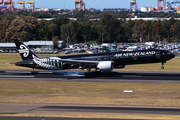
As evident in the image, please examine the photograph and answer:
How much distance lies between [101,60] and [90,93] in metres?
15.6

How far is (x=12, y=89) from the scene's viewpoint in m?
36.3

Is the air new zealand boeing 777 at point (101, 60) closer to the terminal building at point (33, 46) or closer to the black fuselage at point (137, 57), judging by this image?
the black fuselage at point (137, 57)

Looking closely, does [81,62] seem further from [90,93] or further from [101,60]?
[90,93]

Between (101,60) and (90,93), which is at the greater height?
(101,60)

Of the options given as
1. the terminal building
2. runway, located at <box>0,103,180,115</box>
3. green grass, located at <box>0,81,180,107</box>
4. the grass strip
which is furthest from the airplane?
the terminal building

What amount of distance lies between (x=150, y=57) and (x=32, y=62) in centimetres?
2243

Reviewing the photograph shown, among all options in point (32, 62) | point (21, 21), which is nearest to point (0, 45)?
point (21, 21)

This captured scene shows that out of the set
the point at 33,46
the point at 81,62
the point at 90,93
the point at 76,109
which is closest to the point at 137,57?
the point at 81,62

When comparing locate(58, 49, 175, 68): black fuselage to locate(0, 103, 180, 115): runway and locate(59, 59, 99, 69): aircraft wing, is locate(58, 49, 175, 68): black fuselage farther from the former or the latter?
locate(0, 103, 180, 115): runway

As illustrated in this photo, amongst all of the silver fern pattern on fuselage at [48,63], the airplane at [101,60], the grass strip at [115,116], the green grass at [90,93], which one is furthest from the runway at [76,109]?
the silver fern pattern on fuselage at [48,63]

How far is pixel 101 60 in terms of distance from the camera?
4825 centimetres

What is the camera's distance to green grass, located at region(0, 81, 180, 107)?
93.8ft

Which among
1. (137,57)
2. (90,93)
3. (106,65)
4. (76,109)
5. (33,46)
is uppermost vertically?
(33,46)

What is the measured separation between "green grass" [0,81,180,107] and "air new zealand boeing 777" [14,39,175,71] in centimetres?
680
